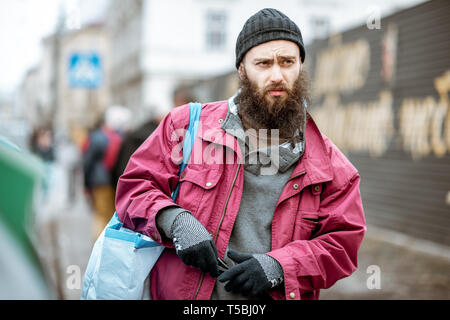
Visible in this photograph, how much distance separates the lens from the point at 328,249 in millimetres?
1964

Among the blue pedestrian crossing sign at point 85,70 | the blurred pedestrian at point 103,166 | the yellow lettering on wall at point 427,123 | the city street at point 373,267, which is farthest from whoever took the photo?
the blue pedestrian crossing sign at point 85,70

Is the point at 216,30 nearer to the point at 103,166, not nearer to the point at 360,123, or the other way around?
the point at 360,123

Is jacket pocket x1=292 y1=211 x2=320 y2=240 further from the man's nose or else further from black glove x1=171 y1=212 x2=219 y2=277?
the man's nose

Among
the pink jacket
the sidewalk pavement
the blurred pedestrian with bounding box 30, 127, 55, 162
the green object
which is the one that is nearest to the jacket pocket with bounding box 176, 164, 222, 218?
the pink jacket

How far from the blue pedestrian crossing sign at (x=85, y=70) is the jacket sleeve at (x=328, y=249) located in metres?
7.52

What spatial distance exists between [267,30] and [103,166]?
504 cm

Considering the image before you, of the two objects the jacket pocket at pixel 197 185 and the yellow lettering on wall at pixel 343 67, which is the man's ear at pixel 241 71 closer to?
the jacket pocket at pixel 197 185

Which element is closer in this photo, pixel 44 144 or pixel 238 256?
pixel 238 256

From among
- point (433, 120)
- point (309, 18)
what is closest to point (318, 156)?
point (433, 120)

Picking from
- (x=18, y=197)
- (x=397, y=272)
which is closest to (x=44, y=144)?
(x=397, y=272)

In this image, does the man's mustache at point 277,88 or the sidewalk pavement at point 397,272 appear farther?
the sidewalk pavement at point 397,272

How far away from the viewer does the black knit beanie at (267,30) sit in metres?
1.95

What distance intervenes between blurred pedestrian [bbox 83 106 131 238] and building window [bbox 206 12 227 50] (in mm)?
17762

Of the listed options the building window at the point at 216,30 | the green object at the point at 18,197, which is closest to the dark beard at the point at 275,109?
the green object at the point at 18,197
